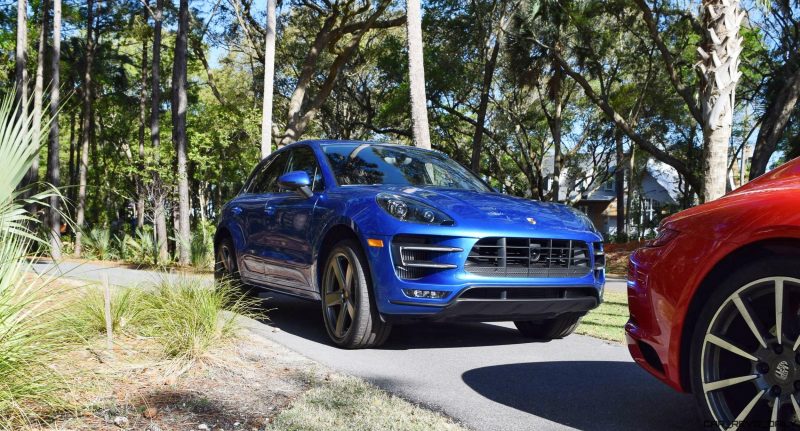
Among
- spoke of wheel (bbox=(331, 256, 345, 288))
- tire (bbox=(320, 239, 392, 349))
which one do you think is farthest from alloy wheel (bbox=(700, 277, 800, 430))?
spoke of wheel (bbox=(331, 256, 345, 288))

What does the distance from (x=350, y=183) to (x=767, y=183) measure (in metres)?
3.74

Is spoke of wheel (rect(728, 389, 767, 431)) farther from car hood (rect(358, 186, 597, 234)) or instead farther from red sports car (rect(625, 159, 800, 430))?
car hood (rect(358, 186, 597, 234))

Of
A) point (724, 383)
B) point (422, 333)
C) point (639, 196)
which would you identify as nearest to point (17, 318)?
point (724, 383)

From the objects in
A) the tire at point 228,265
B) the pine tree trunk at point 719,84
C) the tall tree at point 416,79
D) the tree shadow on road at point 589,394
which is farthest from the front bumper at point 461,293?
the tall tree at point 416,79

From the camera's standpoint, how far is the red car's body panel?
9.30 ft

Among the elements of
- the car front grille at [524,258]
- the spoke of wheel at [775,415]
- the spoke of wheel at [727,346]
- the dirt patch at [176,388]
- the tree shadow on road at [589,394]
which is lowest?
the tree shadow on road at [589,394]

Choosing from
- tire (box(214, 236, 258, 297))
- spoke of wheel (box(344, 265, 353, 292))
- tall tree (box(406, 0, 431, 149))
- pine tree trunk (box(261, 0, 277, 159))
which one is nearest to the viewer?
spoke of wheel (box(344, 265, 353, 292))

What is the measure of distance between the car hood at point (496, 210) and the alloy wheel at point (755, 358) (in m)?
2.42

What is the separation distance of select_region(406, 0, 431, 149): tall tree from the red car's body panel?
28.2ft

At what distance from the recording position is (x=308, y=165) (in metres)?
6.96

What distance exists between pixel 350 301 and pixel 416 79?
280 inches

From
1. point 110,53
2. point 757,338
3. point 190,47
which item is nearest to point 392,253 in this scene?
point 757,338

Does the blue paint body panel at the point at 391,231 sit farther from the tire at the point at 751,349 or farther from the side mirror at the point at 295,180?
the tire at the point at 751,349

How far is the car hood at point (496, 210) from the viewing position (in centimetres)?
533
